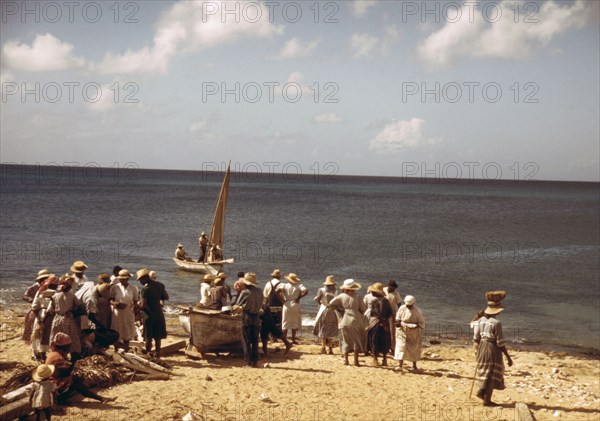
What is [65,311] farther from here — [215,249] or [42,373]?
[215,249]

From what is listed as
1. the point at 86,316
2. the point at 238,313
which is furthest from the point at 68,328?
the point at 238,313

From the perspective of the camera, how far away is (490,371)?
10.0 m

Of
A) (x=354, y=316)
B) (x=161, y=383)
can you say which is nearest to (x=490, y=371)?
(x=354, y=316)

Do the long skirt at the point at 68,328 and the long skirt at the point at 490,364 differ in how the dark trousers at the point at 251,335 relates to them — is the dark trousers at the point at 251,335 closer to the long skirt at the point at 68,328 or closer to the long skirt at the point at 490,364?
the long skirt at the point at 68,328

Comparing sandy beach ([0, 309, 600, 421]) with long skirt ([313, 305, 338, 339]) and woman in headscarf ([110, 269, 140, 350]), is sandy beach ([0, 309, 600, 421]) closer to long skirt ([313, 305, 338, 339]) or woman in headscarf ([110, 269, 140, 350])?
long skirt ([313, 305, 338, 339])

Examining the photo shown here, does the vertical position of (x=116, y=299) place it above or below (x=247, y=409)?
above

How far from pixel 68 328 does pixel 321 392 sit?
4.52 metres

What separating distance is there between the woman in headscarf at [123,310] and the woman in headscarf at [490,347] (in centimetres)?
649

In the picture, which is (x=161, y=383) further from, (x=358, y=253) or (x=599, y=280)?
(x=358, y=253)

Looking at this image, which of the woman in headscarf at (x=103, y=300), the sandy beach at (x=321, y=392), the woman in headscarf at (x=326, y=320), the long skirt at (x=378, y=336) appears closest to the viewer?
the sandy beach at (x=321, y=392)

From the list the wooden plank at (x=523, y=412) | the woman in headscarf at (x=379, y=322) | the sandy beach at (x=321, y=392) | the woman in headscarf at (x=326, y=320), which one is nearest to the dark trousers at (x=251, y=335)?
the sandy beach at (x=321, y=392)

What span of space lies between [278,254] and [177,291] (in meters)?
14.9

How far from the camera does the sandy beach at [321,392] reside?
930 centimetres

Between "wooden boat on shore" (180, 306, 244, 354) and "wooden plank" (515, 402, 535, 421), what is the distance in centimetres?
547
